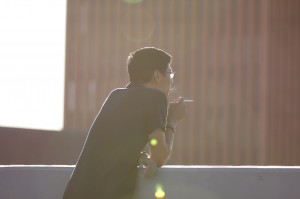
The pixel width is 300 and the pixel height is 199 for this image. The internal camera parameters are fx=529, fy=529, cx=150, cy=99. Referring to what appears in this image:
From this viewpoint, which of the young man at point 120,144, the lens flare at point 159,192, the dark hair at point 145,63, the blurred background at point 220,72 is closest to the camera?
the young man at point 120,144

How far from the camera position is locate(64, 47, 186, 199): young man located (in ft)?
7.59

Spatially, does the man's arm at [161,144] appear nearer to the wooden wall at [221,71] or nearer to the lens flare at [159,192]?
the lens flare at [159,192]

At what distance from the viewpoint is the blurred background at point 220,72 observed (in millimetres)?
19062

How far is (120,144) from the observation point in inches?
92.1

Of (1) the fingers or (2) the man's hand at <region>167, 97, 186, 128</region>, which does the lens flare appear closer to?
(1) the fingers

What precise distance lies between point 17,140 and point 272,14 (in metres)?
12.1

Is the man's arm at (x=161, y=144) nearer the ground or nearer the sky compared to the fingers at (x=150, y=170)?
nearer the sky

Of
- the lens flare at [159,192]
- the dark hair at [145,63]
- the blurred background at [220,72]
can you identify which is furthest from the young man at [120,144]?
the blurred background at [220,72]

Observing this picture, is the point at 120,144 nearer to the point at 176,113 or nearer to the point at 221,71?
the point at 176,113

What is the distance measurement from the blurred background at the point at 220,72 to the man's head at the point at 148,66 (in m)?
16.8

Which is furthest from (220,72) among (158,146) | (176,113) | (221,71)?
(158,146)

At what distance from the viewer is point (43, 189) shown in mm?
2781

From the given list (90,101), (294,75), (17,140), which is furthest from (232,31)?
(17,140)

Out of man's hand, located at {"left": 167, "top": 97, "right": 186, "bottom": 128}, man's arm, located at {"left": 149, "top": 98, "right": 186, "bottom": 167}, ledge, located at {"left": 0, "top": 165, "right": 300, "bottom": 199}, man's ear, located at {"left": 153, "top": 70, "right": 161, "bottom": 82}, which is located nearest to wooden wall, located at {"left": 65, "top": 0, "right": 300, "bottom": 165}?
ledge, located at {"left": 0, "top": 165, "right": 300, "bottom": 199}
